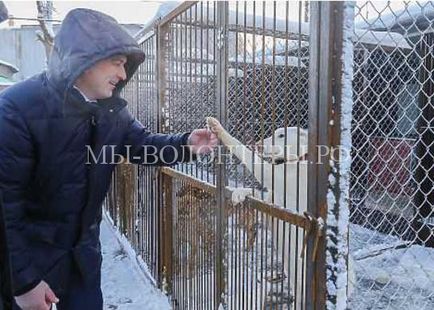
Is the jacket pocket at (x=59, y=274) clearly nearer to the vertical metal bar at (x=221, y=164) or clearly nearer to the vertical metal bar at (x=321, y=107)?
the vertical metal bar at (x=221, y=164)

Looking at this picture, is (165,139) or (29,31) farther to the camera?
(29,31)

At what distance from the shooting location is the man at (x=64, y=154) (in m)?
1.83

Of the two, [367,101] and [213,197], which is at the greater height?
[367,101]

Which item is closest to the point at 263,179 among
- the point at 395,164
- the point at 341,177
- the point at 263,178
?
the point at 263,178

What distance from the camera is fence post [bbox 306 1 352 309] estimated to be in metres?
1.37

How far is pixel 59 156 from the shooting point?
76.9 inches

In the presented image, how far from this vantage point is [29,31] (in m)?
24.1

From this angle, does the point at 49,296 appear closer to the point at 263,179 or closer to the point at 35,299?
the point at 35,299

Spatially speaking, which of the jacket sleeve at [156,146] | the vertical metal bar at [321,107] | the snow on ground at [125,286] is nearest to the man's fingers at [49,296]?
the jacket sleeve at [156,146]

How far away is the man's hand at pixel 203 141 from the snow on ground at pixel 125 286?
1.63m

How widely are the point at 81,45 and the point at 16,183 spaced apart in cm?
63

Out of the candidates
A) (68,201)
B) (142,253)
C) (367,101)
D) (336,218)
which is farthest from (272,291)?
(367,101)

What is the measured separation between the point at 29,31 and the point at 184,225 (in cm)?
2435

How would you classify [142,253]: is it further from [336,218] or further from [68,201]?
[336,218]
